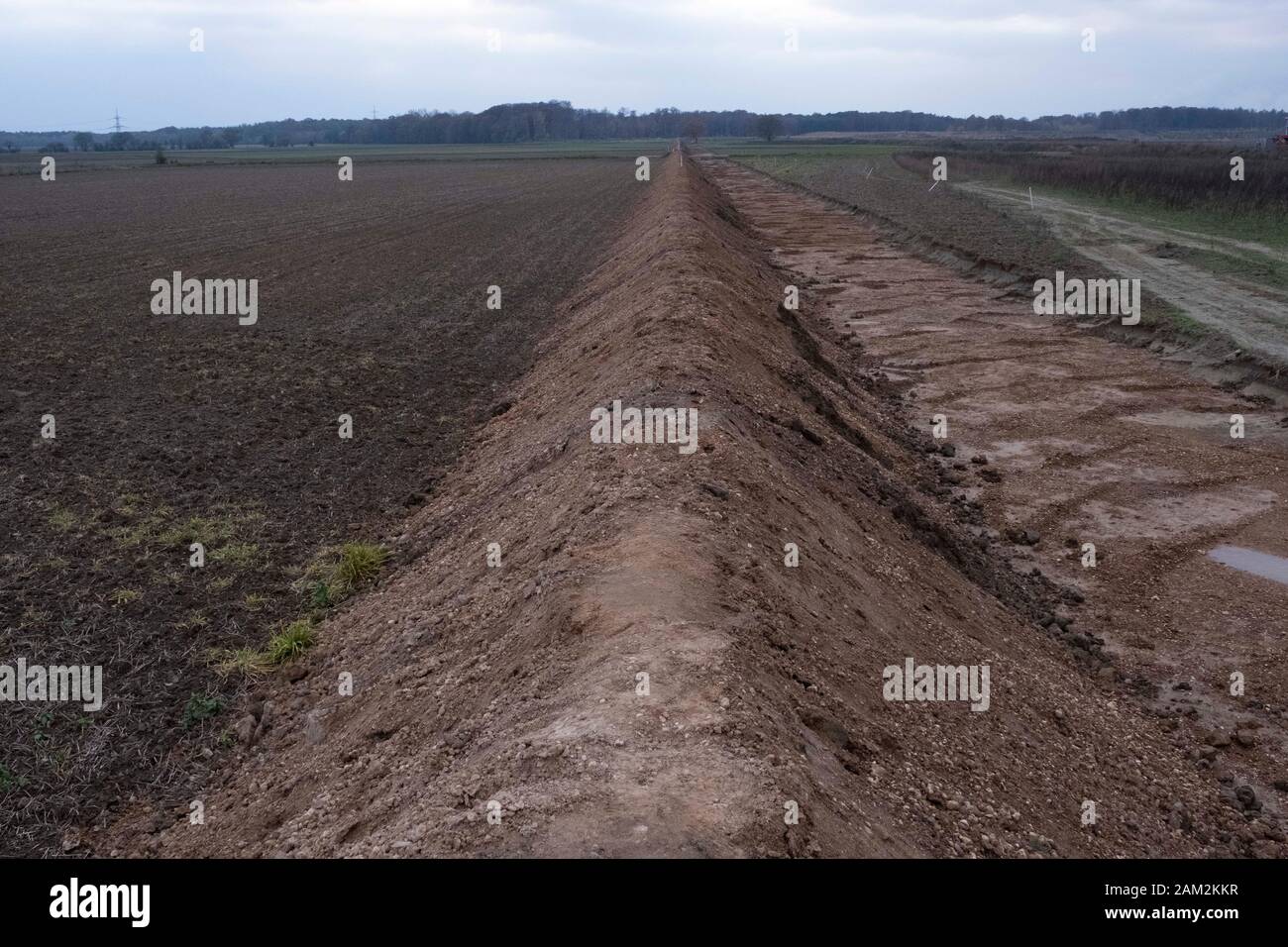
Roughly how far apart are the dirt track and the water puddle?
1.10 feet

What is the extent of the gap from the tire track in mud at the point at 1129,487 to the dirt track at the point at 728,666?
0.07 m

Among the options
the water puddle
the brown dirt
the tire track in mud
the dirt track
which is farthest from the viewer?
the water puddle

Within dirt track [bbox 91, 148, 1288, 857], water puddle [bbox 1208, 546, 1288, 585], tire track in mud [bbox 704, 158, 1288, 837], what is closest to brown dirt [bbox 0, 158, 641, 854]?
dirt track [bbox 91, 148, 1288, 857]

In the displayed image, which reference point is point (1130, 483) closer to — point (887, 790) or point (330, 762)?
point (887, 790)

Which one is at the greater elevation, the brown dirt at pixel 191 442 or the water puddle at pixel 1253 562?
the brown dirt at pixel 191 442

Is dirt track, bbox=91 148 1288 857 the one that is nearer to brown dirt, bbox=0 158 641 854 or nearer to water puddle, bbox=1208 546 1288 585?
water puddle, bbox=1208 546 1288 585

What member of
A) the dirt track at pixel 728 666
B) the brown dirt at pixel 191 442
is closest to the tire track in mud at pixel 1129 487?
the dirt track at pixel 728 666

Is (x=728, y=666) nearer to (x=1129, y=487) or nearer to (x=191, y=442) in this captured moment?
(x=1129, y=487)

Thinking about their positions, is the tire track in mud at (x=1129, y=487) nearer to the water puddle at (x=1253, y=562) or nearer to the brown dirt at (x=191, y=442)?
the water puddle at (x=1253, y=562)

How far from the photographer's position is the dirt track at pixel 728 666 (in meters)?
4.07

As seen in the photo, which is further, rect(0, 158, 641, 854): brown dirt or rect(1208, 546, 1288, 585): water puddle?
rect(1208, 546, 1288, 585): water puddle

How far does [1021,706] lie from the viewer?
616cm

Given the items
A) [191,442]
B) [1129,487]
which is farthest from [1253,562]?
[191,442]

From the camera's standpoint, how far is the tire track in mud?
285 inches
